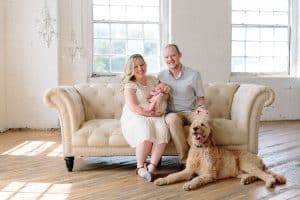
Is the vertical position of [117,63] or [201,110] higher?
[117,63]

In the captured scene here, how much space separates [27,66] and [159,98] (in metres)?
3.16

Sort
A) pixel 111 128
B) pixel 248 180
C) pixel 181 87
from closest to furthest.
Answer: pixel 248 180
pixel 111 128
pixel 181 87

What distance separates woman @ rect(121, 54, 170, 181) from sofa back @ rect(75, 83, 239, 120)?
49 cm

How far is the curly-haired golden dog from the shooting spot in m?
3.42

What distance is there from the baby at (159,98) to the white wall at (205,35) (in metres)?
3.13

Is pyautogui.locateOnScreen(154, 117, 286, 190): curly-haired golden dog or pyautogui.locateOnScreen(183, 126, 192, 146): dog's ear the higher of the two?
pyautogui.locateOnScreen(183, 126, 192, 146): dog's ear

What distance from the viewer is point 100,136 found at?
3811 mm

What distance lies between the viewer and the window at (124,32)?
696 cm

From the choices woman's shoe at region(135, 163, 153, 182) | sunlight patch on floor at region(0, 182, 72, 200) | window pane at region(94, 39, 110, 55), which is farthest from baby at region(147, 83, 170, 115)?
window pane at region(94, 39, 110, 55)

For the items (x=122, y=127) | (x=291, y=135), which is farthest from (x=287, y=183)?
(x=291, y=135)

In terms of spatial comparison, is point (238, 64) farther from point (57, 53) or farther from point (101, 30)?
point (57, 53)

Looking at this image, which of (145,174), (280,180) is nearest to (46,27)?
(145,174)

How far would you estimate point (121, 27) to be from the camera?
23.1 ft

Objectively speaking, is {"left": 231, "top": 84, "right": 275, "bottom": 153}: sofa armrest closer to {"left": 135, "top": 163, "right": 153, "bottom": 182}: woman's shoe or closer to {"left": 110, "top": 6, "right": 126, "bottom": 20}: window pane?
{"left": 135, "top": 163, "right": 153, "bottom": 182}: woman's shoe
